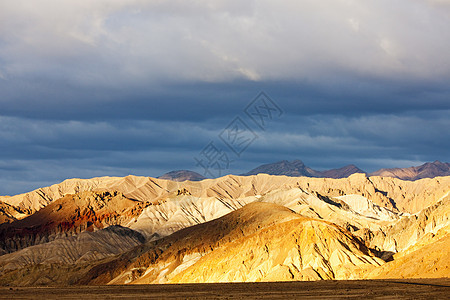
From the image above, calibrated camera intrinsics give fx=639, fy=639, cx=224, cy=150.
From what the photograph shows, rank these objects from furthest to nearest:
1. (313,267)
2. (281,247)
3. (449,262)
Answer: (281,247) < (313,267) < (449,262)

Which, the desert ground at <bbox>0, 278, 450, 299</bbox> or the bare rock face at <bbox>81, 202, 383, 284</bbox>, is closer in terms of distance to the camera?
the desert ground at <bbox>0, 278, 450, 299</bbox>

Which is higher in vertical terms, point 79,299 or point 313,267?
point 79,299

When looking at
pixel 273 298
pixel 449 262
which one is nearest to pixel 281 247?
pixel 449 262

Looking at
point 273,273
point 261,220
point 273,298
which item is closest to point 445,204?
point 261,220

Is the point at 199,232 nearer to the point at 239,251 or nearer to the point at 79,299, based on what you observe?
the point at 239,251

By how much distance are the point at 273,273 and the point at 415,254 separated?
29.2 m

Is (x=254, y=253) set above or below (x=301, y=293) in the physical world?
below

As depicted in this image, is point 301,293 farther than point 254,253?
A: No

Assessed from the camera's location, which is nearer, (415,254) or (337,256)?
(415,254)

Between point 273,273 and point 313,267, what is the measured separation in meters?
8.10

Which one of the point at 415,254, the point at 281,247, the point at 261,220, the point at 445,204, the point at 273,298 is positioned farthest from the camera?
the point at 445,204

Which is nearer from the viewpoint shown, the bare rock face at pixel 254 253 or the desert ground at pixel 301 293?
the desert ground at pixel 301 293

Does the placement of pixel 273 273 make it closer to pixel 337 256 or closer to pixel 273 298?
pixel 337 256

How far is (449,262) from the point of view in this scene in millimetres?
100938
